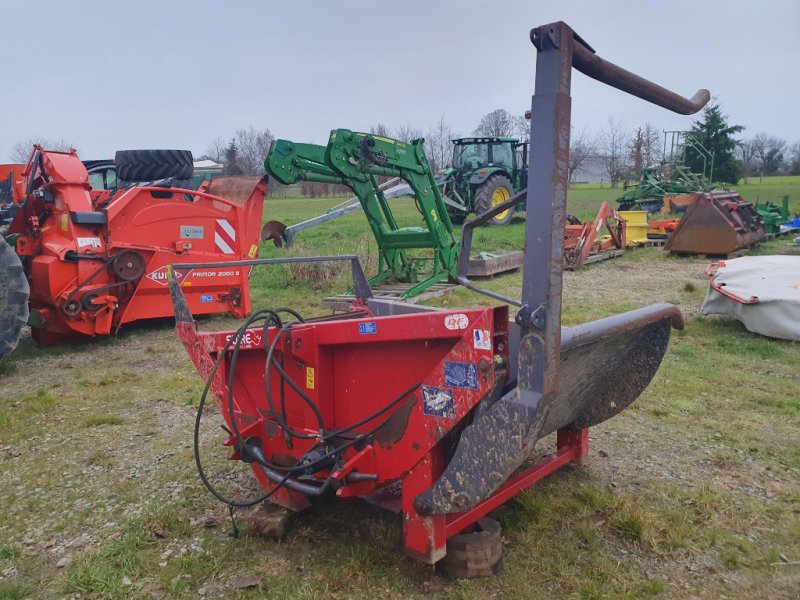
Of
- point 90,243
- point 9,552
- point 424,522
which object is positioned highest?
point 90,243

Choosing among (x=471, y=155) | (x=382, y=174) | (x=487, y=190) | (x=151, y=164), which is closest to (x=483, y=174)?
(x=487, y=190)

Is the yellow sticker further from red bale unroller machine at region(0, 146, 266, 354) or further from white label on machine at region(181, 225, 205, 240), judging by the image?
white label on machine at region(181, 225, 205, 240)

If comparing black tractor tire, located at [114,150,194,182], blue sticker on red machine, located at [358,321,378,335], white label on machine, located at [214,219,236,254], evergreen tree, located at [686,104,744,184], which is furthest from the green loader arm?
evergreen tree, located at [686,104,744,184]

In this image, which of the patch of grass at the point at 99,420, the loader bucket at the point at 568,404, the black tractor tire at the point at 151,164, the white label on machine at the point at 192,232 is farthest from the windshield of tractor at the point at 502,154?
the loader bucket at the point at 568,404

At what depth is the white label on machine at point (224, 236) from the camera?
22.8ft

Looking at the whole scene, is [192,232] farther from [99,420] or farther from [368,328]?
[368,328]

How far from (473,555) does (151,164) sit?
639 centimetres

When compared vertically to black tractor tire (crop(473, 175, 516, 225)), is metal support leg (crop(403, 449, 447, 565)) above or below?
below

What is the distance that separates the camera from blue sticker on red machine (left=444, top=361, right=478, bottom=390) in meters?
2.15

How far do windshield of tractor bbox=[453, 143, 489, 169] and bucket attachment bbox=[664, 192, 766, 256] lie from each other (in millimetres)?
6616

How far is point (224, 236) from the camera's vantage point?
7.01 metres

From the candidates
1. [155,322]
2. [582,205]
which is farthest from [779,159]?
[155,322]

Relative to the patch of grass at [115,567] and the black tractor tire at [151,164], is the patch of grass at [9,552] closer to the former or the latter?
the patch of grass at [115,567]

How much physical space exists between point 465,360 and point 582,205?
1047 inches
